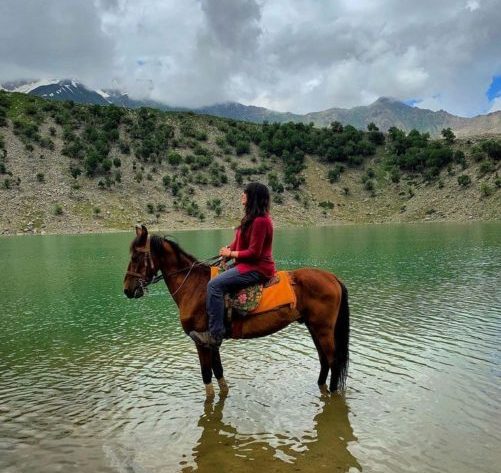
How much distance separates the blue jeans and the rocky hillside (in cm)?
9239

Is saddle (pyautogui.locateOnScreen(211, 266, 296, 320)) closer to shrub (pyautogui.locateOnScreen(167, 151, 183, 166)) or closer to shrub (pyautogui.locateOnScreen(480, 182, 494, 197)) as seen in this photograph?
shrub (pyautogui.locateOnScreen(480, 182, 494, 197))

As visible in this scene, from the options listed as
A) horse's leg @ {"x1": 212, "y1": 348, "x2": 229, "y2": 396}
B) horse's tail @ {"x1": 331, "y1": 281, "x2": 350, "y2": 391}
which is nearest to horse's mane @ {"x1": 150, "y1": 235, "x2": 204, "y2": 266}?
horse's leg @ {"x1": 212, "y1": 348, "x2": 229, "y2": 396}

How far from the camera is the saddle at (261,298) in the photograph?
9508 millimetres

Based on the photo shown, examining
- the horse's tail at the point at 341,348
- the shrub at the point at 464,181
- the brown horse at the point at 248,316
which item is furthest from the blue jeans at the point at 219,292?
the shrub at the point at 464,181

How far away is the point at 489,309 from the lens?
1764 centimetres

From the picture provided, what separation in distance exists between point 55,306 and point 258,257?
15.7 metres

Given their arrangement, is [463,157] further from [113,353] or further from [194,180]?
[113,353]

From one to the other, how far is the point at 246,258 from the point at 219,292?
2.76 feet

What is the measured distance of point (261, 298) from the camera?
9.57 metres

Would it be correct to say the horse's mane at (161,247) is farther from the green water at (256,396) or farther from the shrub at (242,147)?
the shrub at (242,147)

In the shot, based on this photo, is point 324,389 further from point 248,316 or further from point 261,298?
point 261,298

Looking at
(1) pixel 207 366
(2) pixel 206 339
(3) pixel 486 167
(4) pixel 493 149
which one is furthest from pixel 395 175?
(2) pixel 206 339

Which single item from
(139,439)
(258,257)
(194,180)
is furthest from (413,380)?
(194,180)

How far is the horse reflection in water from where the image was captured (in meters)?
7.22
